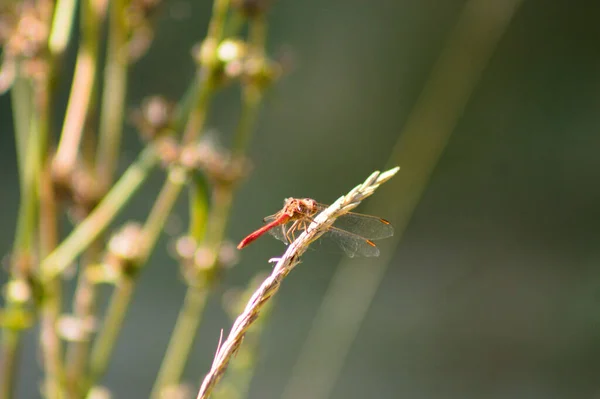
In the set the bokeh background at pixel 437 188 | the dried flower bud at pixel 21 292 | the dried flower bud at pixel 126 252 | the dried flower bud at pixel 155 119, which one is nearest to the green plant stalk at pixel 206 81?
the dried flower bud at pixel 155 119

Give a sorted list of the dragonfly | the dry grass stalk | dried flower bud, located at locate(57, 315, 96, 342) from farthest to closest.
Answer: dried flower bud, located at locate(57, 315, 96, 342) < the dragonfly < the dry grass stalk

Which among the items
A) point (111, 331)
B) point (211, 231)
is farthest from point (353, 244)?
point (111, 331)

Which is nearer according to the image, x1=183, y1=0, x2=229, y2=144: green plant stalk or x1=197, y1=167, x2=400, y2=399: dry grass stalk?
x1=197, y1=167, x2=400, y2=399: dry grass stalk

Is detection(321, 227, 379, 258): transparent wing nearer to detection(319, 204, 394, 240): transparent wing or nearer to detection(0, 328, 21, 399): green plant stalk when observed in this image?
detection(319, 204, 394, 240): transparent wing

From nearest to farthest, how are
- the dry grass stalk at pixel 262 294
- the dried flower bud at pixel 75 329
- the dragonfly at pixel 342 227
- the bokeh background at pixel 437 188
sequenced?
the dry grass stalk at pixel 262 294 < the dragonfly at pixel 342 227 < the dried flower bud at pixel 75 329 < the bokeh background at pixel 437 188

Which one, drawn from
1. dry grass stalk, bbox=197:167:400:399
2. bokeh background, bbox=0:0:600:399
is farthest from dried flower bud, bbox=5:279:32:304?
bokeh background, bbox=0:0:600:399

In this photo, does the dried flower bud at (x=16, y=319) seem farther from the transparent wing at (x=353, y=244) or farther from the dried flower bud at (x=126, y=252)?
the transparent wing at (x=353, y=244)

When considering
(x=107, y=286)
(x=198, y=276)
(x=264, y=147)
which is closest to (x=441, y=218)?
(x=264, y=147)

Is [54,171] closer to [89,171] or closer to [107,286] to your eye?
[89,171]
